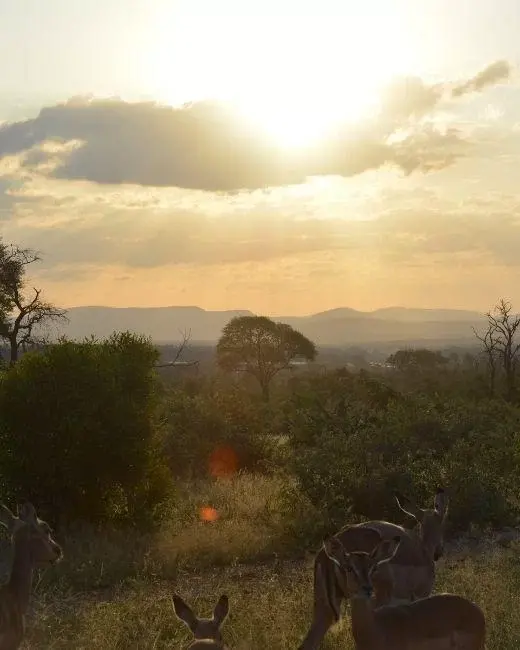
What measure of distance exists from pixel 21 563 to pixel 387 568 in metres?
4.12

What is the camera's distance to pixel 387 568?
8859 millimetres

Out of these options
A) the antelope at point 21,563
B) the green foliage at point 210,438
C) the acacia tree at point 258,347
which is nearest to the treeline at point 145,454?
the green foliage at point 210,438

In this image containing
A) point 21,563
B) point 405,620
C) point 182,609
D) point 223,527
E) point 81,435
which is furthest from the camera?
point 81,435

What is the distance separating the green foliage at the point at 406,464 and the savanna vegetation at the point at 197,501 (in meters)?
0.05

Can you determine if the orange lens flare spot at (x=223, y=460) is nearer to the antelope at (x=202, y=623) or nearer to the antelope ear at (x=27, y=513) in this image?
the antelope ear at (x=27, y=513)

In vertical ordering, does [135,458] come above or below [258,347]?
below

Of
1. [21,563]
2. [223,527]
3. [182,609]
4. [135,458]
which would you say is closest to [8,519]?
[21,563]

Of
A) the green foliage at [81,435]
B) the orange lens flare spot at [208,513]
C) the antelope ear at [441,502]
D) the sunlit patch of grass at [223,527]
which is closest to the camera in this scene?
the antelope ear at [441,502]

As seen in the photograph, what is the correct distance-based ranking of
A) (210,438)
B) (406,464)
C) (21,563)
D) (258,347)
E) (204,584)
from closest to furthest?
1. (21,563)
2. (204,584)
3. (406,464)
4. (210,438)
5. (258,347)

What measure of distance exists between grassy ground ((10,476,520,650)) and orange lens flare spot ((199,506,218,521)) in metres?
0.15

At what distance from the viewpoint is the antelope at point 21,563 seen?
8156 millimetres

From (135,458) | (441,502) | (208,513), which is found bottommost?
(208,513)

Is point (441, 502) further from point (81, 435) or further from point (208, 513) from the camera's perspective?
point (208, 513)

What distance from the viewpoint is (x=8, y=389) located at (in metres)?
17.0
